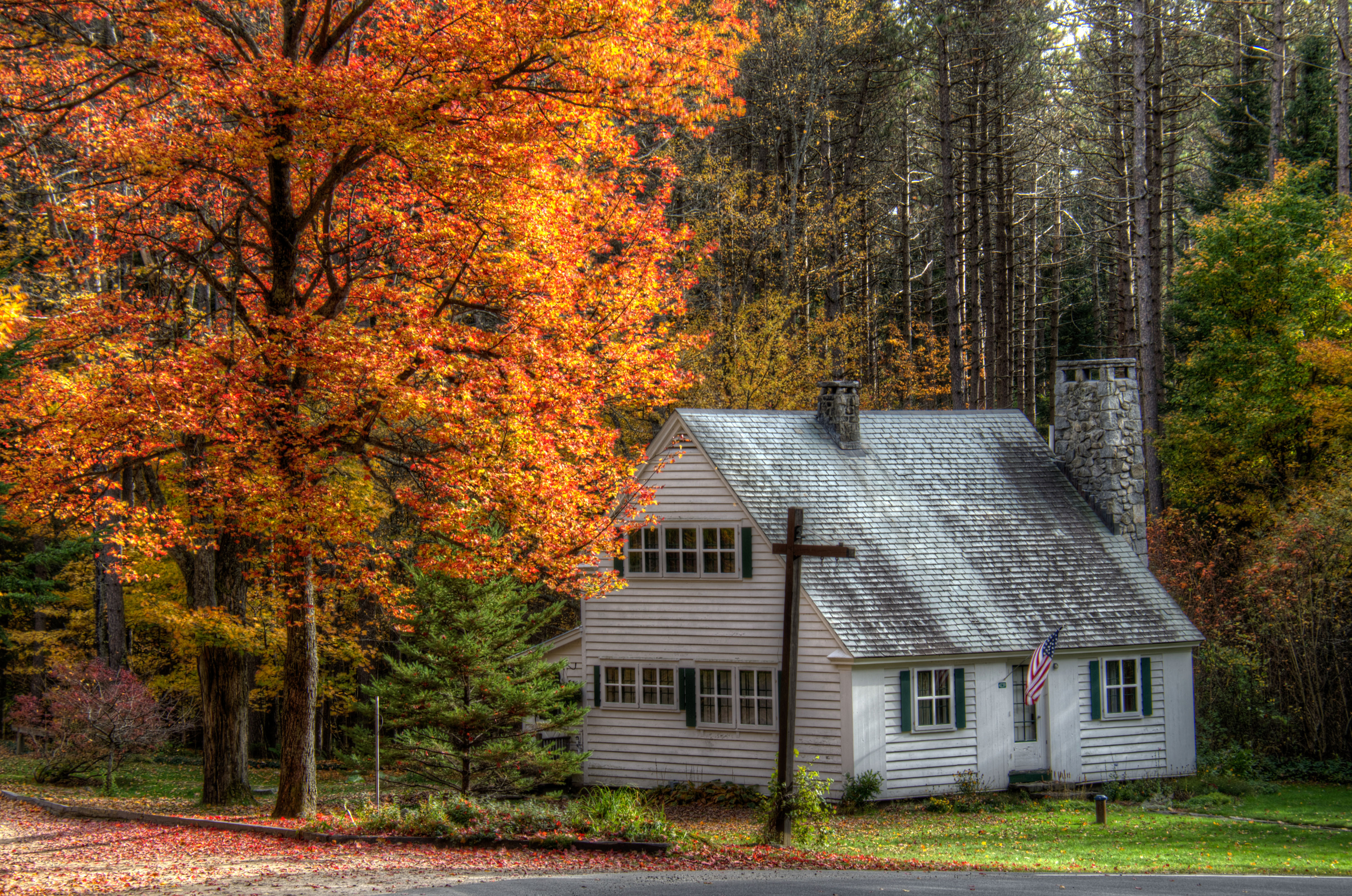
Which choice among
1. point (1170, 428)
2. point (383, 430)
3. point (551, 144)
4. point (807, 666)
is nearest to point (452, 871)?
point (551, 144)

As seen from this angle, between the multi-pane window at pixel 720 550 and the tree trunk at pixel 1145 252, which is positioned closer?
the multi-pane window at pixel 720 550

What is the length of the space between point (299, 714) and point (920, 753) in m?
10.6

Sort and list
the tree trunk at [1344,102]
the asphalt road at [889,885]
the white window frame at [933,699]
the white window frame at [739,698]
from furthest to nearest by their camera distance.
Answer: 1. the tree trunk at [1344,102]
2. the white window frame at [739,698]
3. the white window frame at [933,699]
4. the asphalt road at [889,885]

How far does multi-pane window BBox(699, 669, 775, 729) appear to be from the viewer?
19.1m

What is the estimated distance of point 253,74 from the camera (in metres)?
11.6

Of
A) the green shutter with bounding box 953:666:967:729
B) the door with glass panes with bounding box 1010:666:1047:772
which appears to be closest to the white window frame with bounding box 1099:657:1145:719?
the door with glass panes with bounding box 1010:666:1047:772

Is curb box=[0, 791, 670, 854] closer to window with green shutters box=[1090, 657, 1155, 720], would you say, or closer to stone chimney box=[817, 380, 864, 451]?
window with green shutters box=[1090, 657, 1155, 720]

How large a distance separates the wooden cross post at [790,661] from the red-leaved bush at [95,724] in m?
13.1

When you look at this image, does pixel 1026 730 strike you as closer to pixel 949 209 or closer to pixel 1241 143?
pixel 949 209

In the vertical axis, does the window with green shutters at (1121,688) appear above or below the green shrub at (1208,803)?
above

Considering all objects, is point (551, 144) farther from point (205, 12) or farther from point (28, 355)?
point (28, 355)

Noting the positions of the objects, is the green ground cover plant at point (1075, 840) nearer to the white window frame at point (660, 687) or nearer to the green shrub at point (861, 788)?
the green shrub at point (861, 788)

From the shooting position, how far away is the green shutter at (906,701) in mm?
18281

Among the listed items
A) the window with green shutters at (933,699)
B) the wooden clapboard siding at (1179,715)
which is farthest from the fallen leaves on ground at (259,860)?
the wooden clapboard siding at (1179,715)
